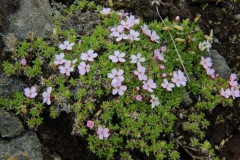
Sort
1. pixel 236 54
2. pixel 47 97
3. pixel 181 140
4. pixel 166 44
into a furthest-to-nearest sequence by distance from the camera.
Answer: pixel 236 54
pixel 166 44
pixel 181 140
pixel 47 97

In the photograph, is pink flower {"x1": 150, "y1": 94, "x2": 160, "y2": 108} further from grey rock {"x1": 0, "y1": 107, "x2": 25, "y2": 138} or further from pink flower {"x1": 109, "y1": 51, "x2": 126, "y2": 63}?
grey rock {"x1": 0, "y1": 107, "x2": 25, "y2": 138}

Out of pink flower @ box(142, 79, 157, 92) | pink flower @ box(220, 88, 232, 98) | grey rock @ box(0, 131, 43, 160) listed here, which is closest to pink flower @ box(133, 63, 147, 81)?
pink flower @ box(142, 79, 157, 92)

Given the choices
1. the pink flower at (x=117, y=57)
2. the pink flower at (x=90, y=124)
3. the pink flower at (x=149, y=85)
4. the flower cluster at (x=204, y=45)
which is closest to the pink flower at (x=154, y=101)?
the pink flower at (x=149, y=85)

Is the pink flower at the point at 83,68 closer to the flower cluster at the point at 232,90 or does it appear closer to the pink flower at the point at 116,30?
the pink flower at the point at 116,30

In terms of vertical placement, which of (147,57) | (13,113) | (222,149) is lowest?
(222,149)

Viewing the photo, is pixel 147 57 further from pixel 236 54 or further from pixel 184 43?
pixel 236 54

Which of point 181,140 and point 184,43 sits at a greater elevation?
point 184,43

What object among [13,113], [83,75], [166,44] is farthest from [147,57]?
[13,113]
